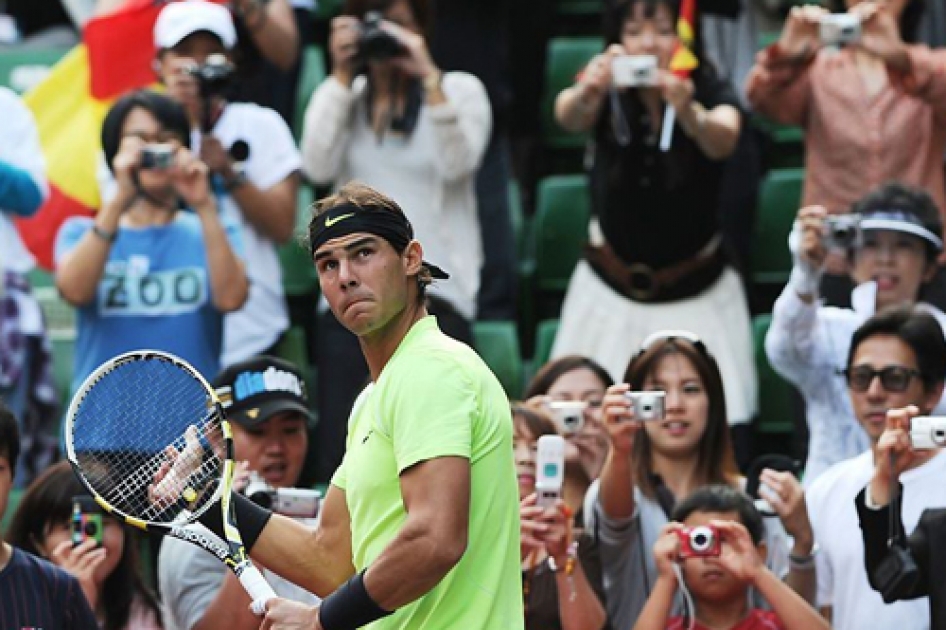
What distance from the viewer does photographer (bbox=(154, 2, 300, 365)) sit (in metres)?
7.74

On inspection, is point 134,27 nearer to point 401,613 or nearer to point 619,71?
point 619,71

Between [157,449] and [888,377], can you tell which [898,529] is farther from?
[157,449]

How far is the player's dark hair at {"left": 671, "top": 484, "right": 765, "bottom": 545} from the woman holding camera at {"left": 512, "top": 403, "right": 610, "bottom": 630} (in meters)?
0.32

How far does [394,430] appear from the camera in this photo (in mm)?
4320

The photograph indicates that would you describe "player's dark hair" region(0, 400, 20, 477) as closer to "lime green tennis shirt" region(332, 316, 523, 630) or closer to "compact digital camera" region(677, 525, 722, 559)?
"lime green tennis shirt" region(332, 316, 523, 630)

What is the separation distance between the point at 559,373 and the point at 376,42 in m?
1.58

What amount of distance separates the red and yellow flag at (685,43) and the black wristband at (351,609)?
13.0 feet

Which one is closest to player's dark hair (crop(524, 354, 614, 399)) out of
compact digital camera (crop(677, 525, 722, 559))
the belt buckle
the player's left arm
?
the belt buckle

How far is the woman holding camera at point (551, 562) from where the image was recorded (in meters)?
5.79

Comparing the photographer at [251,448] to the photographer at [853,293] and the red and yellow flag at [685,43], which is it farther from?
the red and yellow flag at [685,43]

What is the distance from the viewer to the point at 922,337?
6191 millimetres

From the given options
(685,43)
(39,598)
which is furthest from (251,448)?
(685,43)

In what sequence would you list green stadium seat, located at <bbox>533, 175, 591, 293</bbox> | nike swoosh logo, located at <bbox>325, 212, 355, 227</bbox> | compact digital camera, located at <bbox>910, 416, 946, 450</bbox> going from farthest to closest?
green stadium seat, located at <bbox>533, 175, 591, 293</bbox>
compact digital camera, located at <bbox>910, 416, 946, 450</bbox>
nike swoosh logo, located at <bbox>325, 212, 355, 227</bbox>

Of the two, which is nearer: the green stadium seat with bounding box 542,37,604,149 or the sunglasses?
the sunglasses
